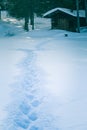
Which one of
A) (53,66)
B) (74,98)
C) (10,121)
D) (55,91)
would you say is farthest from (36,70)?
(10,121)

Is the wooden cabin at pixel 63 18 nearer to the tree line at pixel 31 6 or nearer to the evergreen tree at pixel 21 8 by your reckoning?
the tree line at pixel 31 6

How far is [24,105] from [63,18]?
35747 mm

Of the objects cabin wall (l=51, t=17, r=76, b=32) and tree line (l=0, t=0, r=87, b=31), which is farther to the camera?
tree line (l=0, t=0, r=87, b=31)

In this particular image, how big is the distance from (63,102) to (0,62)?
7.58 metres

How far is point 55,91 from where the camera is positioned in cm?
937

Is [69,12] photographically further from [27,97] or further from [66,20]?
[27,97]

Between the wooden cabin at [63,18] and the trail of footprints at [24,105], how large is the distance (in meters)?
30.5

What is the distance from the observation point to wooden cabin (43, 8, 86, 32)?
41688mm

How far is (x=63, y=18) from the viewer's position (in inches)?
1692

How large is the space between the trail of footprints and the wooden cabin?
30464 millimetres

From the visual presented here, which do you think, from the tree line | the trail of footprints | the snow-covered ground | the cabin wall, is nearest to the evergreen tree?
the tree line

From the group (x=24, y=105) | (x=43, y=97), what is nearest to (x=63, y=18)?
(x=43, y=97)

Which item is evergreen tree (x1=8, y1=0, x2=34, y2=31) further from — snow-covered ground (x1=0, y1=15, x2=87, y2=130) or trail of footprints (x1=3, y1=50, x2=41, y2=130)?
trail of footprints (x1=3, y1=50, x2=41, y2=130)

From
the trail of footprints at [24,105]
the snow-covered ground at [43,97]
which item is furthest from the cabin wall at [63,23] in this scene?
the trail of footprints at [24,105]
